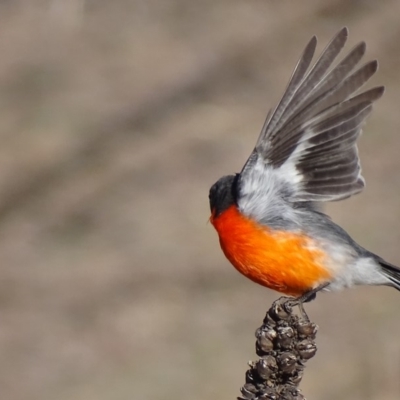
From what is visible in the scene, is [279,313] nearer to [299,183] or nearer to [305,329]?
[305,329]

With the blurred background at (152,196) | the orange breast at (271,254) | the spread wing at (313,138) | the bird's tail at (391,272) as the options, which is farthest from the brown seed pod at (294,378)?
the blurred background at (152,196)

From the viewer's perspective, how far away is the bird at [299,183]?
16.9 ft

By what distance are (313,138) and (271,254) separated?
0.65 m

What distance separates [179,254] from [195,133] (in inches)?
75.1

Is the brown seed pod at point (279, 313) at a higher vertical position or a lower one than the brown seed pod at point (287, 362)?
higher

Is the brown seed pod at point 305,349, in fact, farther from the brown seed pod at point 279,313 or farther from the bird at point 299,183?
the bird at point 299,183

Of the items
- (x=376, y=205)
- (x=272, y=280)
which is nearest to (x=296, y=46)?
(x=376, y=205)

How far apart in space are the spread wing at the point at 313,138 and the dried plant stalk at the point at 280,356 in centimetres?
117

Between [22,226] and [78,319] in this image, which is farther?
[22,226]

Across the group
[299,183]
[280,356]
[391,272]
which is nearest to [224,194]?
[299,183]

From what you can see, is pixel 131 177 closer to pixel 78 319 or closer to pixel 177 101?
pixel 177 101

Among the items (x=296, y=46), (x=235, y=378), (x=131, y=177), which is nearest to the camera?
(x=235, y=378)

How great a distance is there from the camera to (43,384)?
9.38 meters

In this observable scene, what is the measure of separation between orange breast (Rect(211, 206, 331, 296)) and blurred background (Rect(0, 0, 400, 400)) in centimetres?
394
